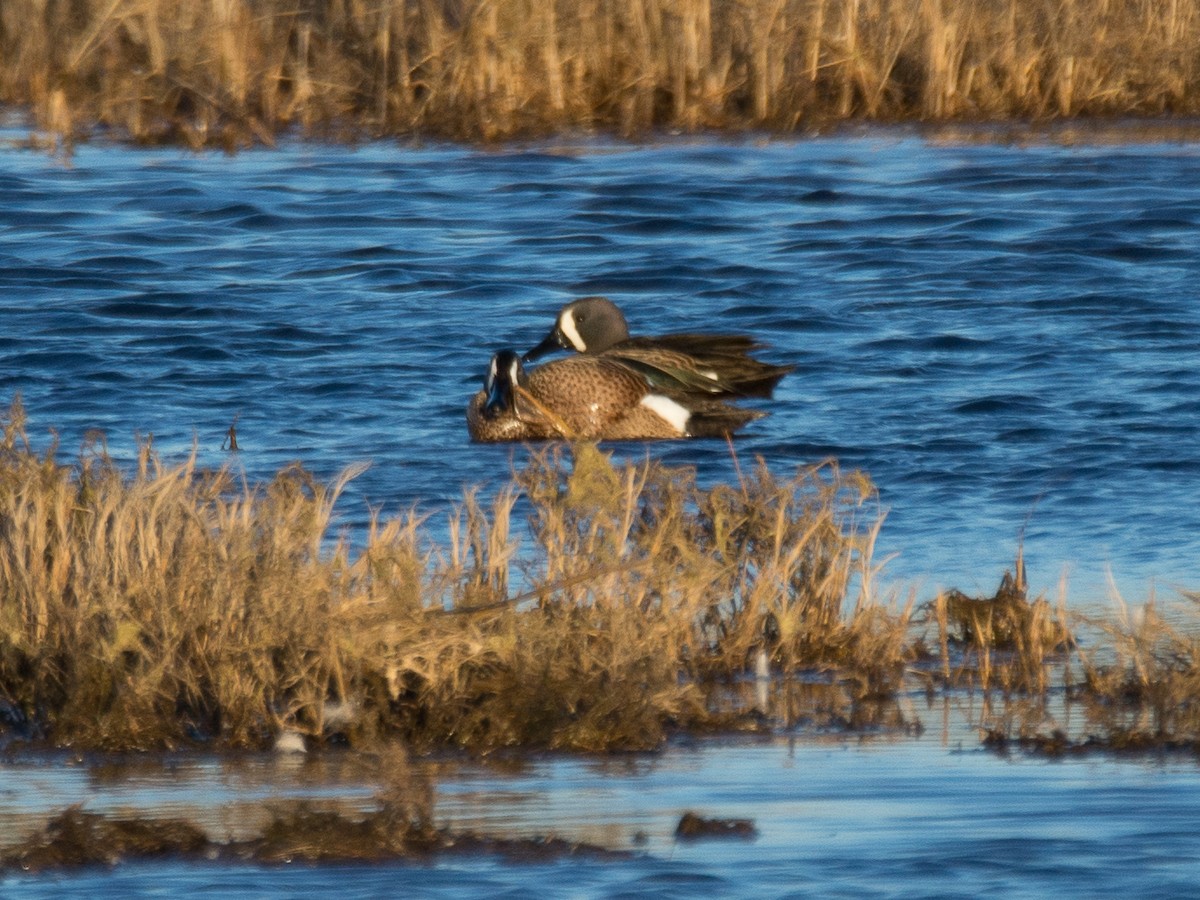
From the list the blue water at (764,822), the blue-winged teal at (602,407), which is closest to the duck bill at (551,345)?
the blue-winged teal at (602,407)

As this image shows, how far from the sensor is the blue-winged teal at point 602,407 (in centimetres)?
1040

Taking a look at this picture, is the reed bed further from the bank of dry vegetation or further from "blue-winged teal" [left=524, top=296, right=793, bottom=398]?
the bank of dry vegetation

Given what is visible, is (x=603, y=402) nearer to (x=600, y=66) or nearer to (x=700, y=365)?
(x=700, y=365)

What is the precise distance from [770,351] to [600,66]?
5.37m

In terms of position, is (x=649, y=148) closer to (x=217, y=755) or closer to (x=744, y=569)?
(x=744, y=569)

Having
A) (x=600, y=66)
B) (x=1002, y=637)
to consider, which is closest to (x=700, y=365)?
(x=1002, y=637)

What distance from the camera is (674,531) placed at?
611cm

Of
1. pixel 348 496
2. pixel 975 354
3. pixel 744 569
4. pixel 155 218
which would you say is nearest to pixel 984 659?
pixel 744 569

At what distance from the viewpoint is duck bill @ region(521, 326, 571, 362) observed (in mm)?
11344

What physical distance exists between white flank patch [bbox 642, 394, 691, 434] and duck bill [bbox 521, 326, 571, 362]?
942 millimetres

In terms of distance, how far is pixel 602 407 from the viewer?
10.6m

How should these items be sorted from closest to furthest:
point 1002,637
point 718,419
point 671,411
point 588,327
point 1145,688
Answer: point 1145,688
point 1002,637
point 718,419
point 671,411
point 588,327

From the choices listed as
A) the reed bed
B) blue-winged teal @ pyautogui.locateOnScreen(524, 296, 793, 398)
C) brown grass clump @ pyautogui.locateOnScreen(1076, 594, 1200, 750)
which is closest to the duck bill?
blue-winged teal @ pyautogui.locateOnScreen(524, 296, 793, 398)

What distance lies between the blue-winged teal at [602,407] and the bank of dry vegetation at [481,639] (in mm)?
4172
